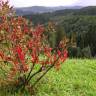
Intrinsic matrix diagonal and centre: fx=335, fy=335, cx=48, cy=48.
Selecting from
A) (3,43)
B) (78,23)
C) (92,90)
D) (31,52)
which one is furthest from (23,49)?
(78,23)

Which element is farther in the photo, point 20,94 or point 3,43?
point 3,43

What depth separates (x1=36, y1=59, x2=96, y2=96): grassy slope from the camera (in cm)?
767

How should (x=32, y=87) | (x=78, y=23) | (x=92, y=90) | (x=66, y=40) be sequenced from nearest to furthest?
(x=66, y=40), (x=32, y=87), (x=92, y=90), (x=78, y=23)

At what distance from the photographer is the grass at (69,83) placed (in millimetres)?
7648

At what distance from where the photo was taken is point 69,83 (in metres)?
8.30

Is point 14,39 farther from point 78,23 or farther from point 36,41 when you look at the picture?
point 78,23

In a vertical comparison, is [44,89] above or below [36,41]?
below

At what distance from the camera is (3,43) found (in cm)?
755

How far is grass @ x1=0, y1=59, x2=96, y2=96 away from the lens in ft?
25.1

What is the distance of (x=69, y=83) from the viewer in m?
8.30


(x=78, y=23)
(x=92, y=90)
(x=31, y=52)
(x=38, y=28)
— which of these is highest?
(x=38, y=28)

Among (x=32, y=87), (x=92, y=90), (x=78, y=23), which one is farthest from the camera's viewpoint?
(x=78, y=23)

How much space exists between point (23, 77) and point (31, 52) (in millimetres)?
575

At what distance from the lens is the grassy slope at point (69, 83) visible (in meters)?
7.67
